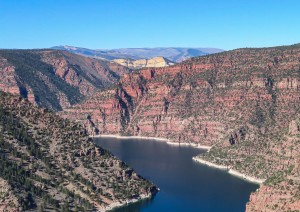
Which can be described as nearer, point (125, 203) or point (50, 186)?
point (50, 186)

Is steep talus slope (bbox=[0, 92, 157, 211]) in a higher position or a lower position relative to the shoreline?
higher

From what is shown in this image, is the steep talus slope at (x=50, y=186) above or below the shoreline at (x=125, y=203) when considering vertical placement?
above

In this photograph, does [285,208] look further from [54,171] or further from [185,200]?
[54,171]

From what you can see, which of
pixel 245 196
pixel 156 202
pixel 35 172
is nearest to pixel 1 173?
pixel 35 172

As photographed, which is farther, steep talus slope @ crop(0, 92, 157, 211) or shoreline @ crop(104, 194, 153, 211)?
shoreline @ crop(104, 194, 153, 211)

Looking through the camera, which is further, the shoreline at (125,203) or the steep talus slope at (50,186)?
the shoreline at (125,203)

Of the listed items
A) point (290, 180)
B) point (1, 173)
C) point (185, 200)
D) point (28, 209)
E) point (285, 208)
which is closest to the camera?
point (285, 208)

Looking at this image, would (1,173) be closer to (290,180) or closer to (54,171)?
(54,171)

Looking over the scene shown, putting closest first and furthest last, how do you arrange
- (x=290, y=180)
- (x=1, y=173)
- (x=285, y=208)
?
(x=285, y=208) < (x=290, y=180) < (x=1, y=173)

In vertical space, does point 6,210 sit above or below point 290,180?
below

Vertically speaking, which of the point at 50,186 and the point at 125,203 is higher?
the point at 50,186

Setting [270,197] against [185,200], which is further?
[185,200]
